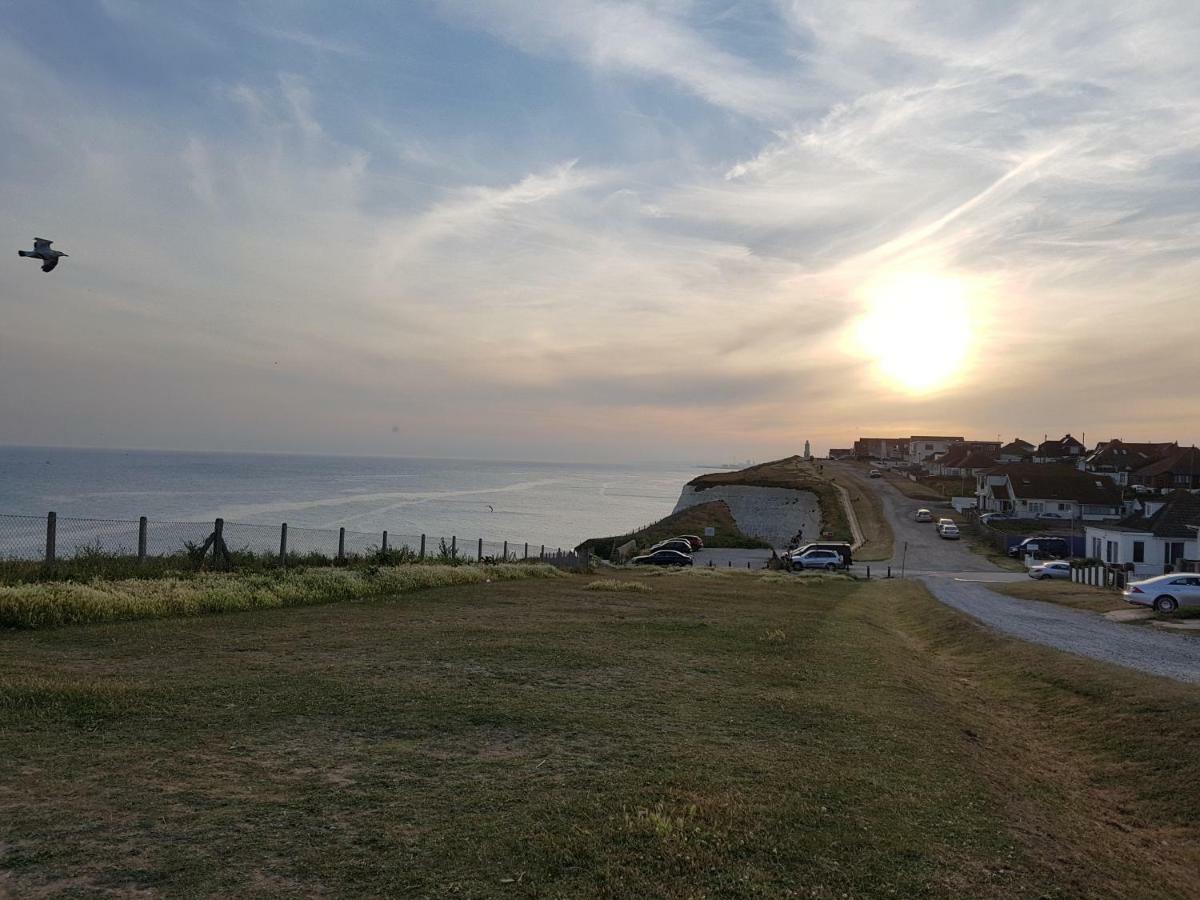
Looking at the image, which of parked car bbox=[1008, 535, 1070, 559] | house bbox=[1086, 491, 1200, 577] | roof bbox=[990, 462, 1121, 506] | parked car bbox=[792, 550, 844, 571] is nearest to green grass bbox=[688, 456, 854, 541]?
parked car bbox=[1008, 535, 1070, 559]

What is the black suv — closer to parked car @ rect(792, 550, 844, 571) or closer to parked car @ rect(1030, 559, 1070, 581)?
parked car @ rect(1030, 559, 1070, 581)

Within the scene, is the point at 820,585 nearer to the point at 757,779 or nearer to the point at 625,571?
the point at 625,571

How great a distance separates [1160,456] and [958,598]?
339 feet

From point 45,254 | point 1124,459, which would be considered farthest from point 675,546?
point 1124,459

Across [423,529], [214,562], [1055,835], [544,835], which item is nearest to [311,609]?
[214,562]

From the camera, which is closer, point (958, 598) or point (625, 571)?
point (958, 598)

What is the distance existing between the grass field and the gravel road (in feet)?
11.2

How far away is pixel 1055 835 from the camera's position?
8.01 metres

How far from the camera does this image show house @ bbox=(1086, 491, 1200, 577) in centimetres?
4631

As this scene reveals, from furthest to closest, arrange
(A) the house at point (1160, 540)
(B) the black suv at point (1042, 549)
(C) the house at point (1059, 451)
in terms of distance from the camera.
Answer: (C) the house at point (1059, 451)
(B) the black suv at point (1042, 549)
(A) the house at point (1160, 540)

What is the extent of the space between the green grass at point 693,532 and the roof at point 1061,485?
87.8 feet

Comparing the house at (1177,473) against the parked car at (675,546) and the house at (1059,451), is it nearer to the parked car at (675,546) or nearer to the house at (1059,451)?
the house at (1059,451)

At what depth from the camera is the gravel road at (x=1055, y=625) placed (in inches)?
749

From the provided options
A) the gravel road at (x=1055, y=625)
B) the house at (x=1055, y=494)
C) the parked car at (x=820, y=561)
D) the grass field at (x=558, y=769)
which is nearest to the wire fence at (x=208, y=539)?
the grass field at (x=558, y=769)
